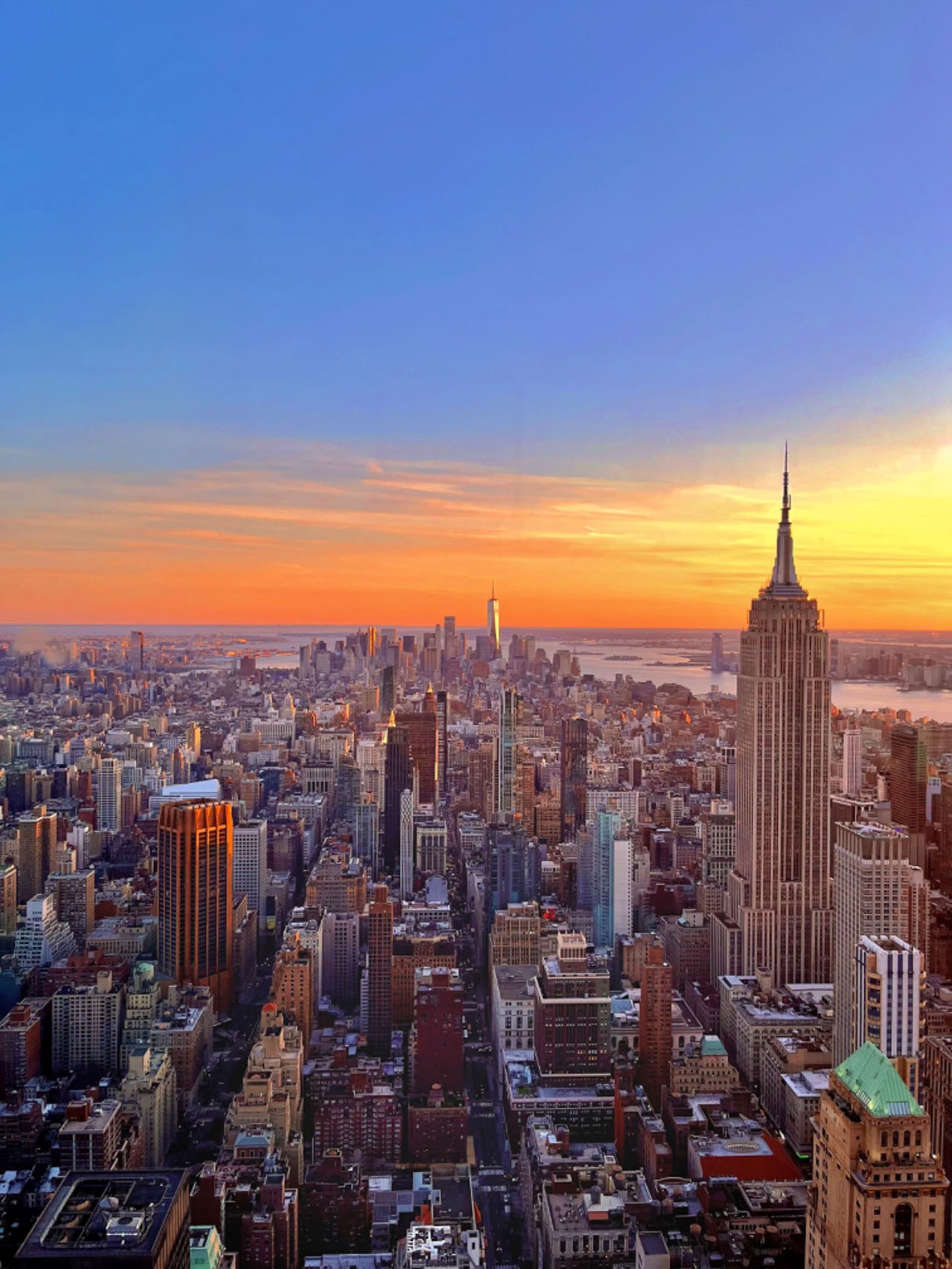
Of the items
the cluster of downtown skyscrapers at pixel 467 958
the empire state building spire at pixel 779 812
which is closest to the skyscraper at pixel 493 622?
the cluster of downtown skyscrapers at pixel 467 958

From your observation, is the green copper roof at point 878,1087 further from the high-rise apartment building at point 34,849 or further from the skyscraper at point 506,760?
the high-rise apartment building at point 34,849

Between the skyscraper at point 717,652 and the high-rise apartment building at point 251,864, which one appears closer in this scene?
the skyscraper at point 717,652

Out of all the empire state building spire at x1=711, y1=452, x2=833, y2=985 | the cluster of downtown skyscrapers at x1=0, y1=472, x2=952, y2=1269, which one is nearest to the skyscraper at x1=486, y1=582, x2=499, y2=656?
the cluster of downtown skyscrapers at x1=0, y1=472, x2=952, y2=1269

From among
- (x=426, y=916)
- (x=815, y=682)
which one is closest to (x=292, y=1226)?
(x=426, y=916)

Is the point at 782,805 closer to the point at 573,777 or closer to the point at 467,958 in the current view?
the point at 573,777

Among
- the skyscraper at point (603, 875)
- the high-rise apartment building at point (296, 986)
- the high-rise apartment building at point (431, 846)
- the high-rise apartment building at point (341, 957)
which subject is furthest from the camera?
the high-rise apartment building at point (431, 846)

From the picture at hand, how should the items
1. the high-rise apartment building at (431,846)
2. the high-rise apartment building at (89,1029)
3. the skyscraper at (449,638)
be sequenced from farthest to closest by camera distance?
the high-rise apartment building at (431,846)
the skyscraper at (449,638)
the high-rise apartment building at (89,1029)
